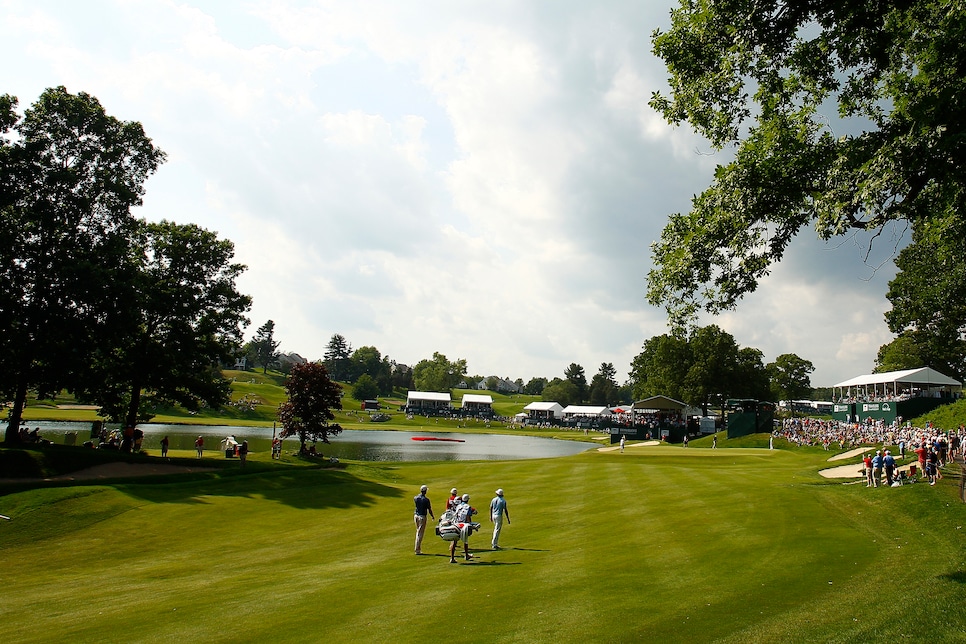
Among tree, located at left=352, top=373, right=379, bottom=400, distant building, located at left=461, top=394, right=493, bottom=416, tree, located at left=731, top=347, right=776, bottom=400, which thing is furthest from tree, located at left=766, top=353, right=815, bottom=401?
tree, located at left=352, top=373, right=379, bottom=400

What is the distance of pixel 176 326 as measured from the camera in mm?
37688

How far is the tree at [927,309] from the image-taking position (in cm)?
4409

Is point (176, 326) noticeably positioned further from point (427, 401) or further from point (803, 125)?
point (427, 401)

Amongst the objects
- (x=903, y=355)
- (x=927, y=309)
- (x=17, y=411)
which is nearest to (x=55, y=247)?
(x=17, y=411)

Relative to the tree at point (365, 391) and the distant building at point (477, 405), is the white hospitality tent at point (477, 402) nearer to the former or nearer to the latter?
the distant building at point (477, 405)

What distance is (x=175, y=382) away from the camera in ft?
125

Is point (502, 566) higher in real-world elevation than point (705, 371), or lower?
Result: lower

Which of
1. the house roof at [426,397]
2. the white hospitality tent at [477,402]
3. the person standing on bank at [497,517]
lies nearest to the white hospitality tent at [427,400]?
the house roof at [426,397]

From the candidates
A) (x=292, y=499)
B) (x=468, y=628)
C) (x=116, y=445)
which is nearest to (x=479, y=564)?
(x=468, y=628)

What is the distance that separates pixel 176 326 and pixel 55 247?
7867 mm

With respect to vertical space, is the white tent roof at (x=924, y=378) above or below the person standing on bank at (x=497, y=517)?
above

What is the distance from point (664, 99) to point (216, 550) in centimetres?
1895

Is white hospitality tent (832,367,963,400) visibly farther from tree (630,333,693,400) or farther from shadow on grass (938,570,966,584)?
shadow on grass (938,570,966,584)

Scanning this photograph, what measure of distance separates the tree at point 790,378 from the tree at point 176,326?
134m
